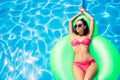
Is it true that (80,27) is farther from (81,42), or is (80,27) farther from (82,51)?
(82,51)

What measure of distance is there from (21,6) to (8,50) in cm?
129

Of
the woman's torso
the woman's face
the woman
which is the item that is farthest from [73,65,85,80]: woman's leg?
the woman's face

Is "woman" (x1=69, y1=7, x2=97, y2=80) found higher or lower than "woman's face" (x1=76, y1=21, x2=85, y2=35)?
lower

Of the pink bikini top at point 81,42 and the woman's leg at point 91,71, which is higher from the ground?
the pink bikini top at point 81,42

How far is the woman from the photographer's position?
4.15 m

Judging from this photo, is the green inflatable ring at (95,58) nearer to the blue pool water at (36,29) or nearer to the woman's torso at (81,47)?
the woman's torso at (81,47)

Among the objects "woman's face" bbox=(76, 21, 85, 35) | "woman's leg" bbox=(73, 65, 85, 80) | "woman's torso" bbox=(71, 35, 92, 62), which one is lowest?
"woman's leg" bbox=(73, 65, 85, 80)

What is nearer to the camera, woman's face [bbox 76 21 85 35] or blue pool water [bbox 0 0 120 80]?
woman's face [bbox 76 21 85 35]

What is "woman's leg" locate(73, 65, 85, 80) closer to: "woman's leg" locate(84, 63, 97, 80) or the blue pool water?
"woman's leg" locate(84, 63, 97, 80)

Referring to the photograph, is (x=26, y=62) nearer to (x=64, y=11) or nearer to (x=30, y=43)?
(x=30, y=43)

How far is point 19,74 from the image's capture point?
489cm

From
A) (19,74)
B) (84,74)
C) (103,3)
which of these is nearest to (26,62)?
(19,74)

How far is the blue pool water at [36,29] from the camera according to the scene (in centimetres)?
498

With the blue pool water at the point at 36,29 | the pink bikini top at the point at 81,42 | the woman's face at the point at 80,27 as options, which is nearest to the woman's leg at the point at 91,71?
the pink bikini top at the point at 81,42
